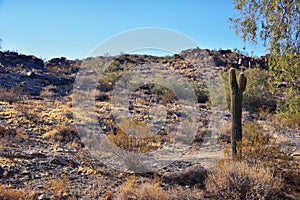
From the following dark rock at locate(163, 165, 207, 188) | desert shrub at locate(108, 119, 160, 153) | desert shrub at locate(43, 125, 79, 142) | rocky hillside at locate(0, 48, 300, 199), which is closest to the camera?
rocky hillside at locate(0, 48, 300, 199)

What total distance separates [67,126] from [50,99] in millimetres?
7072

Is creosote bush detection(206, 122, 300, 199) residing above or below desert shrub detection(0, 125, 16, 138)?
below

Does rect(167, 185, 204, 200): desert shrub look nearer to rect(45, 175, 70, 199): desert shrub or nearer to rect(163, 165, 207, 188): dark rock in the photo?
rect(163, 165, 207, 188): dark rock

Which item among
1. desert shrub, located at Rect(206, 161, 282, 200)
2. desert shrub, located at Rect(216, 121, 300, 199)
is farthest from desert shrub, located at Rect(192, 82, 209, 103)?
desert shrub, located at Rect(206, 161, 282, 200)

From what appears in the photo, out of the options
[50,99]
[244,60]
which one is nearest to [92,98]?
[50,99]

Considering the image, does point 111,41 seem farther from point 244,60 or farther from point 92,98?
point 244,60

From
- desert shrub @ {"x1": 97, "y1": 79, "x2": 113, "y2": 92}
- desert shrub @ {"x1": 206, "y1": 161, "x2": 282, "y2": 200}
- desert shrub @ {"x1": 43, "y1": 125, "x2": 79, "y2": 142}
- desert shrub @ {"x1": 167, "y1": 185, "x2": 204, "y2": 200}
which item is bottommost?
desert shrub @ {"x1": 167, "y1": 185, "x2": 204, "y2": 200}

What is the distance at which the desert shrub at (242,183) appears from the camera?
18.9 ft

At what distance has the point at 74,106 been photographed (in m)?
16.4

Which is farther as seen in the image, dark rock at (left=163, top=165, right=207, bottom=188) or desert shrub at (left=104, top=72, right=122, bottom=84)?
desert shrub at (left=104, top=72, right=122, bottom=84)

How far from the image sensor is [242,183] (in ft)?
19.4

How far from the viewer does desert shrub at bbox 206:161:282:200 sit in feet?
18.9

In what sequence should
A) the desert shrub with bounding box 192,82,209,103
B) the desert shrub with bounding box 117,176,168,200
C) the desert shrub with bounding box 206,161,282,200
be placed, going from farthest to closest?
the desert shrub with bounding box 192,82,209,103, the desert shrub with bounding box 206,161,282,200, the desert shrub with bounding box 117,176,168,200

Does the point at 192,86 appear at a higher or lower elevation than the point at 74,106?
higher
